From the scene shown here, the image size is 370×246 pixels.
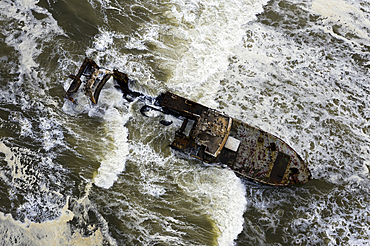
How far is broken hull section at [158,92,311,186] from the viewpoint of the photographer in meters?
12.7

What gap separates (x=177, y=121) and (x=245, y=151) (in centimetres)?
537

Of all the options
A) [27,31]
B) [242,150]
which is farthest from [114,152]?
[27,31]

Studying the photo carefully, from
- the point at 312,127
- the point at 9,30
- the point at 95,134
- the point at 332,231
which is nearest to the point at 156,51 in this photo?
the point at 95,134

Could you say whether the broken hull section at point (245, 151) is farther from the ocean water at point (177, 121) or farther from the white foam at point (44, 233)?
the white foam at point (44, 233)

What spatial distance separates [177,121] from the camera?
15.2m

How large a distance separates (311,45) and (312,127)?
7.46 m

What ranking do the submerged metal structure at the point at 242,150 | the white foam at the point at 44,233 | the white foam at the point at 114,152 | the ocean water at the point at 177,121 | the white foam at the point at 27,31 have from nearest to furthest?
the submerged metal structure at the point at 242,150 < the white foam at the point at 44,233 < the ocean water at the point at 177,121 < the white foam at the point at 114,152 < the white foam at the point at 27,31

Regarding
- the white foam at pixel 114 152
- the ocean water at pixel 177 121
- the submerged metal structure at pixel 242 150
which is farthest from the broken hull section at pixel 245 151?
the white foam at pixel 114 152

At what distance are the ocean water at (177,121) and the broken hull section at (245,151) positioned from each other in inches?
62.9

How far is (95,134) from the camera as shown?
14680mm

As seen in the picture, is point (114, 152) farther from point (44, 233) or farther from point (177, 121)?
point (44, 233)

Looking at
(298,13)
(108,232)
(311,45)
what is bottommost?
(108,232)

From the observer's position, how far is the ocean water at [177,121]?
13.3 metres

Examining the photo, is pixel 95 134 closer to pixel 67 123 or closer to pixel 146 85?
pixel 67 123
